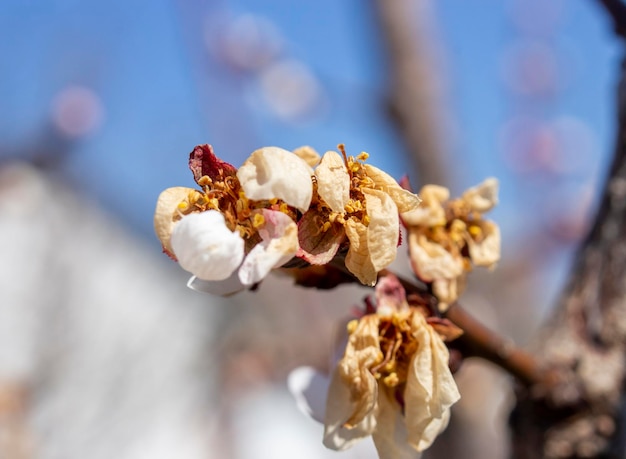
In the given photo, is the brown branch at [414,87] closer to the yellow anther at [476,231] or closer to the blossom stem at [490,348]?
the blossom stem at [490,348]

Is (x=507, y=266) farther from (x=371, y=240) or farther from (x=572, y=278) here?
(x=371, y=240)

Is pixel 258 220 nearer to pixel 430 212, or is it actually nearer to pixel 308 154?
pixel 308 154

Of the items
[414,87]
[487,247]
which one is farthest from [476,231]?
[414,87]

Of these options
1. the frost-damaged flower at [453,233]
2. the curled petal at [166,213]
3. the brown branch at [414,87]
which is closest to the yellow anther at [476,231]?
the frost-damaged flower at [453,233]

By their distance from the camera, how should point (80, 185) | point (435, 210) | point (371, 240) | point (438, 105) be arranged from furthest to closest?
point (80, 185) → point (438, 105) → point (435, 210) → point (371, 240)

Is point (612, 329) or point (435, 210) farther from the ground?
point (435, 210)

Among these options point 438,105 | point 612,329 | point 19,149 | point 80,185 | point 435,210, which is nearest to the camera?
point 435,210

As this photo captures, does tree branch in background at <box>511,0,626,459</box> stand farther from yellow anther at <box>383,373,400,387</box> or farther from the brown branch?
the brown branch

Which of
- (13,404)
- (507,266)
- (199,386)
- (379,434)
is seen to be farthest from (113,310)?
(379,434)
